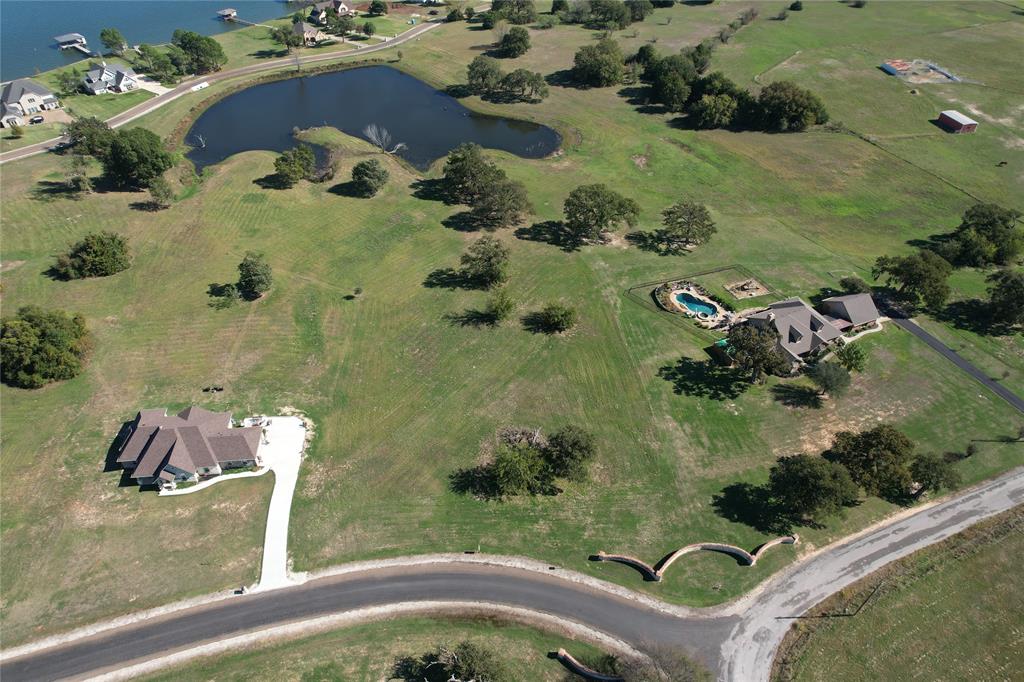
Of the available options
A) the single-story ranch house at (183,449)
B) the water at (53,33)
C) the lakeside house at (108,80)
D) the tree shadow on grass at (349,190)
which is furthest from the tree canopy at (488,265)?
the water at (53,33)

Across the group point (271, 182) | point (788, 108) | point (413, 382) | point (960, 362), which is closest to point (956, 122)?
point (788, 108)

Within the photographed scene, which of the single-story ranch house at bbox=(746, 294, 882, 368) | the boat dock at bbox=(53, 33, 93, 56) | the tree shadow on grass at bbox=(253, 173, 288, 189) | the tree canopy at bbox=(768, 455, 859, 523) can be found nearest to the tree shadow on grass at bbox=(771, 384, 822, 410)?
the single-story ranch house at bbox=(746, 294, 882, 368)

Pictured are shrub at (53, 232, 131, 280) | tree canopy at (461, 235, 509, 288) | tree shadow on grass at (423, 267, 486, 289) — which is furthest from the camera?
tree shadow on grass at (423, 267, 486, 289)

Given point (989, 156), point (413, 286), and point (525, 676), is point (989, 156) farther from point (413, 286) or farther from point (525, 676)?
point (525, 676)

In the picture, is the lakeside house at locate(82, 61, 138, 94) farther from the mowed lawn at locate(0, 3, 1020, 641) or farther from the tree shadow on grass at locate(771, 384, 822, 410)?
the tree shadow on grass at locate(771, 384, 822, 410)

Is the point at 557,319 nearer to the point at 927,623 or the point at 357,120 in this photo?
the point at 927,623
